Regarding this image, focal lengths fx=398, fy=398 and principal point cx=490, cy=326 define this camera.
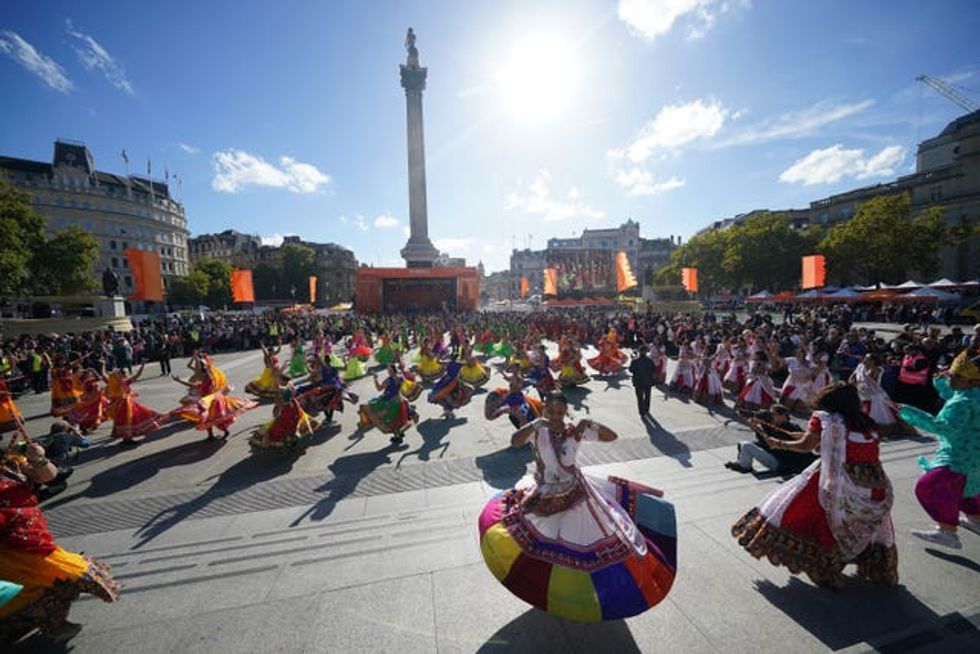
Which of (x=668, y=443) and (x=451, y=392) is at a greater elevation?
(x=451, y=392)

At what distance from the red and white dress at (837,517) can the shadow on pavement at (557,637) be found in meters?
1.52

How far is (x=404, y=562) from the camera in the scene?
4355mm

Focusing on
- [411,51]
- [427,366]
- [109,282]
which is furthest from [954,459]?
[411,51]

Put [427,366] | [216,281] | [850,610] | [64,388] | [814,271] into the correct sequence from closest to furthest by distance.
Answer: [850,610] < [64,388] < [427,366] < [814,271] < [216,281]

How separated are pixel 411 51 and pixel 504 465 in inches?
2645

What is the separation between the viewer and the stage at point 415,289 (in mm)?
49250

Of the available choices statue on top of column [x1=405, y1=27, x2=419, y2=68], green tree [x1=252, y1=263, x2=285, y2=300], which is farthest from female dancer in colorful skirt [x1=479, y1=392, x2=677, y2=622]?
green tree [x1=252, y1=263, x2=285, y2=300]

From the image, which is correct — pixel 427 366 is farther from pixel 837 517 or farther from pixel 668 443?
pixel 837 517

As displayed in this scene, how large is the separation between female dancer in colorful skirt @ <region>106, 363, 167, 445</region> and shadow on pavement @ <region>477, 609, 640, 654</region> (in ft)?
29.4

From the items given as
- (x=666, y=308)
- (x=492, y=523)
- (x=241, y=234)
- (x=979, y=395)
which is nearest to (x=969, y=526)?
(x=979, y=395)

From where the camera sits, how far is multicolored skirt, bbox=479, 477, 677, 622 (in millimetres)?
2818

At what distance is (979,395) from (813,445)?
7.40ft

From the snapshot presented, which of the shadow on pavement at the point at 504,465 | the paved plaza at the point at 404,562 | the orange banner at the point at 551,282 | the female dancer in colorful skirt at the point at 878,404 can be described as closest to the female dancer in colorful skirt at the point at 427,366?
the paved plaza at the point at 404,562

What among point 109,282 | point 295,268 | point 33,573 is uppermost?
point 295,268
